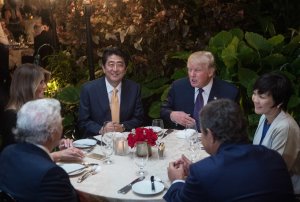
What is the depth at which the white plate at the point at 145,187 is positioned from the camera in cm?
212

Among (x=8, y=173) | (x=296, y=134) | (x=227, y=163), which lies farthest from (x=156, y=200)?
(x=296, y=134)

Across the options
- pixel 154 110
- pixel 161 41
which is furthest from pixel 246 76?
pixel 161 41

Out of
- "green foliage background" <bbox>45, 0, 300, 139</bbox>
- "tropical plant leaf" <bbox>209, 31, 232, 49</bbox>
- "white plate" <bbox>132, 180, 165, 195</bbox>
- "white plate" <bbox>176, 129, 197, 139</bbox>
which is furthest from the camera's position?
"tropical plant leaf" <bbox>209, 31, 232, 49</bbox>

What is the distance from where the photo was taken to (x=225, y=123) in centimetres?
187

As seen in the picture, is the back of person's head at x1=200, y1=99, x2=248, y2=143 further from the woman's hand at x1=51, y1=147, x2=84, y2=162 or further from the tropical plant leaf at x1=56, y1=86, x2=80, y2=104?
the tropical plant leaf at x1=56, y1=86, x2=80, y2=104

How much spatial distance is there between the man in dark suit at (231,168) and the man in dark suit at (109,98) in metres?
1.83

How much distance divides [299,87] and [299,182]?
5.52 ft

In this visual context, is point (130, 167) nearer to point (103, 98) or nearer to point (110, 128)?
point (110, 128)

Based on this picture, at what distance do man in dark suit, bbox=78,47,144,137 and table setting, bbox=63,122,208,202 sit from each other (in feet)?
2.24

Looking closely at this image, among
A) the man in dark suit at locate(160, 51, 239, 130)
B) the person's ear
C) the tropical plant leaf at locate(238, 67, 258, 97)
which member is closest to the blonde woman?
the man in dark suit at locate(160, 51, 239, 130)

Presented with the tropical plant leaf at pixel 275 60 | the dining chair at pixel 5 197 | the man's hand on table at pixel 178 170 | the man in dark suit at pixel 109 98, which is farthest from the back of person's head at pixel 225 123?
the tropical plant leaf at pixel 275 60

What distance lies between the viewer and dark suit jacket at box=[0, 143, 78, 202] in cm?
182

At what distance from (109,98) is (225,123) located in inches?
79.7

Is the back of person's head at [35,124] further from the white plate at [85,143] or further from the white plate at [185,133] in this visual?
the white plate at [185,133]
